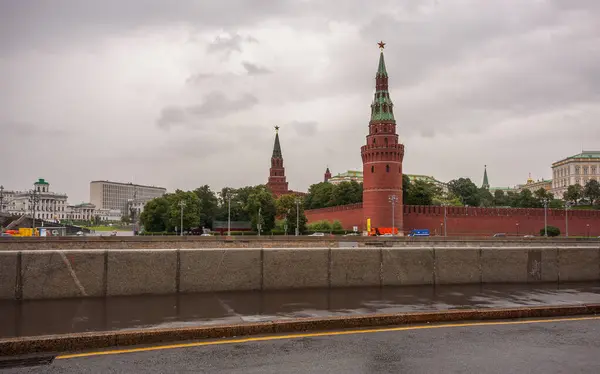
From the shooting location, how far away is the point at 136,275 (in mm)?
9055

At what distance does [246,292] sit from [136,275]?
1.98m

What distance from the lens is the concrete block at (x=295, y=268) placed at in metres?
9.77

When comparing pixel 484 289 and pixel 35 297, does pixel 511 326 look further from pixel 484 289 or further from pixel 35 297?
pixel 35 297

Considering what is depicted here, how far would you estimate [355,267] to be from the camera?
10.3 m

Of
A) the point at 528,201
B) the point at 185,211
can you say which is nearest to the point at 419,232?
the point at 185,211

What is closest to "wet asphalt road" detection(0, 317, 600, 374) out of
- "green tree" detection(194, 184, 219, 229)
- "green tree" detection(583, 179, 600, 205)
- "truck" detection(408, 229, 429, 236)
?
"truck" detection(408, 229, 429, 236)

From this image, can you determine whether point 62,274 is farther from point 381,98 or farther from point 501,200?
point 501,200

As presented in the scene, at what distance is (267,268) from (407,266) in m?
3.03

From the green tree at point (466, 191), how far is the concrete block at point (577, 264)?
12499 centimetres

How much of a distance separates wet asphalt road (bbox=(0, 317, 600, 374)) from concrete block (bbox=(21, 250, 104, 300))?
3485 millimetres

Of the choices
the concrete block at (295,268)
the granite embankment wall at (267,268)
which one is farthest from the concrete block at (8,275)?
the concrete block at (295,268)

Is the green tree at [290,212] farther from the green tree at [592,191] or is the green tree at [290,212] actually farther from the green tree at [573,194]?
the green tree at [592,191]

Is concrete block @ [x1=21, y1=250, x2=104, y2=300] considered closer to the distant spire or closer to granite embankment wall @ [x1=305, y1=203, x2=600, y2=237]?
granite embankment wall @ [x1=305, y1=203, x2=600, y2=237]

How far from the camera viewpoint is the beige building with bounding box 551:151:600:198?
153 m
